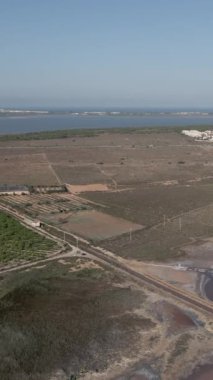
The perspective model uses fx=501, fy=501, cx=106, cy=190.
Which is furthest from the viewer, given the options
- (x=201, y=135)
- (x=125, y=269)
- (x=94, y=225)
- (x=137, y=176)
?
(x=201, y=135)

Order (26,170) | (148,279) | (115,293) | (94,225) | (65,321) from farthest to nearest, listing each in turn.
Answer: (26,170)
(94,225)
(148,279)
(115,293)
(65,321)

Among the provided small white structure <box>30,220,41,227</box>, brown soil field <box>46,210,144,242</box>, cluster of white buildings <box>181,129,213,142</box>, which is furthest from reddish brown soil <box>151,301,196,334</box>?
cluster of white buildings <box>181,129,213,142</box>

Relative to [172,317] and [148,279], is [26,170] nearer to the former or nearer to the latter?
[148,279]

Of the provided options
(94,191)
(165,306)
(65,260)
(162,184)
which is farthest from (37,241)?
(162,184)

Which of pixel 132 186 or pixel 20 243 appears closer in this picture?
pixel 20 243

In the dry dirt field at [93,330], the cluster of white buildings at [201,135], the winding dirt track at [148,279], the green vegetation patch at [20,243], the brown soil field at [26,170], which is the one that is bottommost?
the dry dirt field at [93,330]

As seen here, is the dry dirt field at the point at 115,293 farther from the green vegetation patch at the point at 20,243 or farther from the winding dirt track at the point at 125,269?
the green vegetation patch at the point at 20,243

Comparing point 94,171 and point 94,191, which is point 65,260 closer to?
point 94,191

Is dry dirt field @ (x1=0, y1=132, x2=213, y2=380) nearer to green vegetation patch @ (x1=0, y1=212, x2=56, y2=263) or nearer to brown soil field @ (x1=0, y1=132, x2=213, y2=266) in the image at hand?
brown soil field @ (x1=0, y1=132, x2=213, y2=266)

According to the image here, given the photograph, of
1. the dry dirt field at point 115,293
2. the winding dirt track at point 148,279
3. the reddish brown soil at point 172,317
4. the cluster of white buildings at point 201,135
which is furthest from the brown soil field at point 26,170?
the cluster of white buildings at point 201,135

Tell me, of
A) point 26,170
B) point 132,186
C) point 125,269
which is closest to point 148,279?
point 125,269
